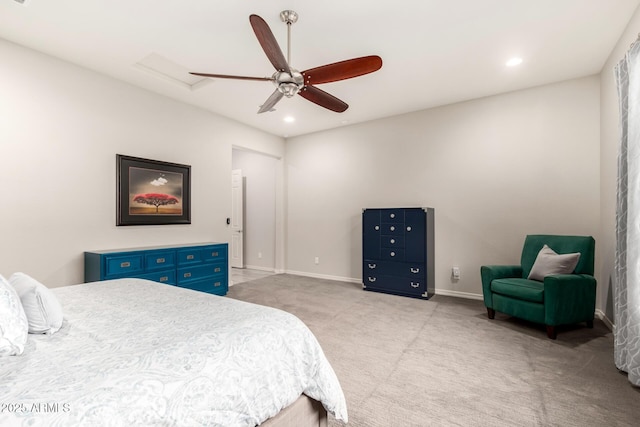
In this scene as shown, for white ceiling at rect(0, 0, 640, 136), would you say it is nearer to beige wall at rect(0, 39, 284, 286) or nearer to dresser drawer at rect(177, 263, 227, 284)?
beige wall at rect(0, 39, 284, 286)

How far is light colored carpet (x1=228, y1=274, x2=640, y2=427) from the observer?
5.66 ft

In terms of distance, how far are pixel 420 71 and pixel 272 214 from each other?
4.02 m

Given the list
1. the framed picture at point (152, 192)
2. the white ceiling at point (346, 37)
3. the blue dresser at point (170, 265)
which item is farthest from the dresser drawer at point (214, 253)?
the white ceiling at point (346, 37)

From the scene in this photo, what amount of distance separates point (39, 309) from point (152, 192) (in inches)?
114

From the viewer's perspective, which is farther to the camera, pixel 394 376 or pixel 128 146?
pixel 128 146

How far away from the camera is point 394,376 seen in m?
2.14

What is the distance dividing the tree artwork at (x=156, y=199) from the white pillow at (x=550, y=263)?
458 cm

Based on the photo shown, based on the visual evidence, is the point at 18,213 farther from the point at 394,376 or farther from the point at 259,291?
the point at 394,376

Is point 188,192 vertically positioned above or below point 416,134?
below

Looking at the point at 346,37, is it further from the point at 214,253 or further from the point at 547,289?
the point at 214,253

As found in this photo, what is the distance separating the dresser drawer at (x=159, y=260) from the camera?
3.42 m

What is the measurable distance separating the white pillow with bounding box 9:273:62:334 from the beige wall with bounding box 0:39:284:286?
2.14 meters

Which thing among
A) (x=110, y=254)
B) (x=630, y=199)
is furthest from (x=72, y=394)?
(x=630, y=199)

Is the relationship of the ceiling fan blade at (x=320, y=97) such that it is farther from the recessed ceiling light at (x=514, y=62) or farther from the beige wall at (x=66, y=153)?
the beige wall at (x=66, y=153)
